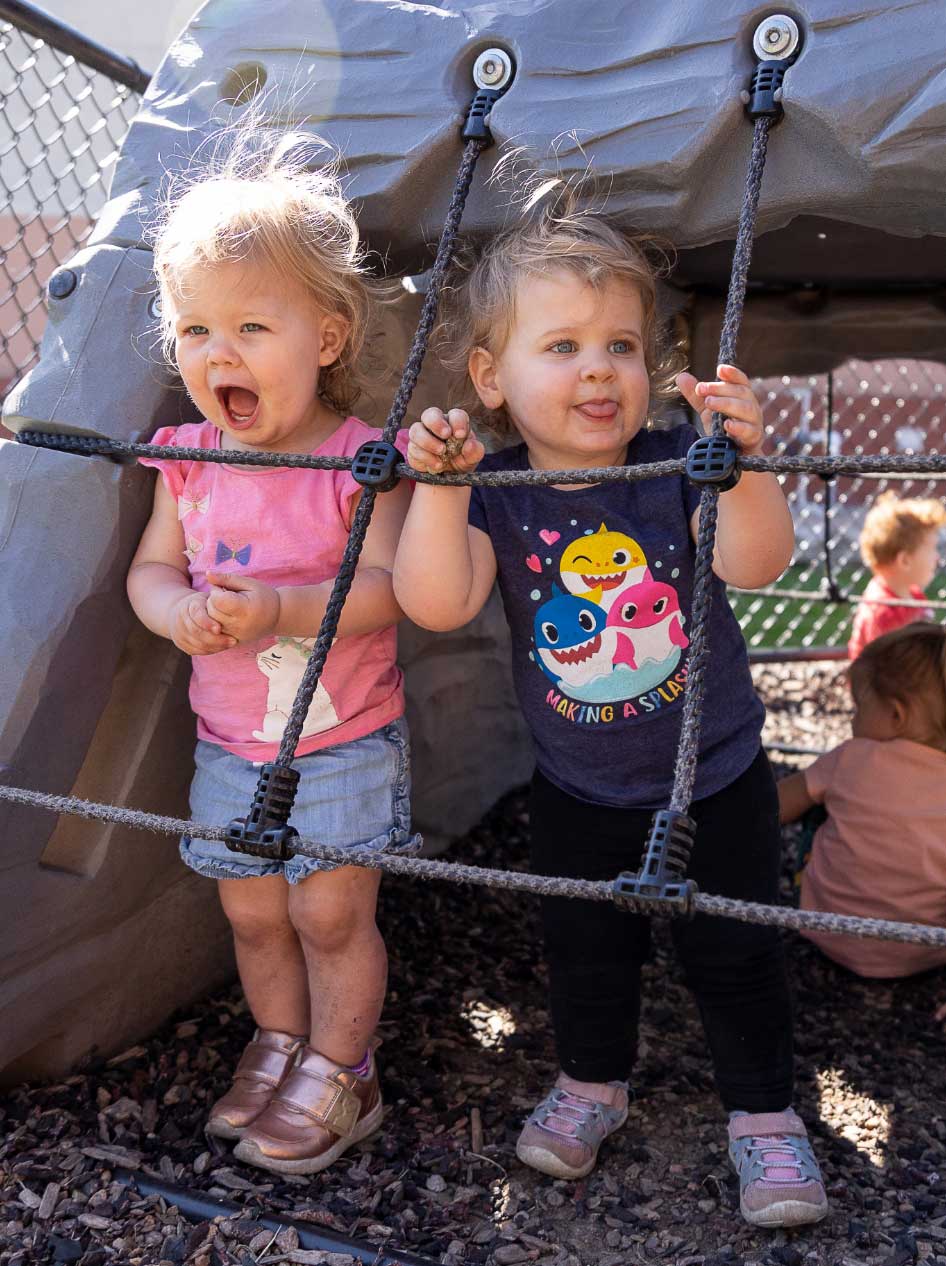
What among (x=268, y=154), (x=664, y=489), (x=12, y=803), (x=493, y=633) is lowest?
(x=12, y=803)

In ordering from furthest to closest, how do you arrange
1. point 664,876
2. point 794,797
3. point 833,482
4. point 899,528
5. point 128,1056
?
1. point 833,482
2. point 899,528
3. point 794,797
4. point 128,1056
5. point 664,876

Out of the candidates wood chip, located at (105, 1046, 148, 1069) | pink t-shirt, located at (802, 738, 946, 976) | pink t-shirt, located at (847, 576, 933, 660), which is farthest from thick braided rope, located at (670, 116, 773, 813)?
pink t-shirt, located at (847, 576, 933, 660)

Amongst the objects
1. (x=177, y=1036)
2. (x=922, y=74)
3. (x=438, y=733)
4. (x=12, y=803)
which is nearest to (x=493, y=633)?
(x=438, y=733)

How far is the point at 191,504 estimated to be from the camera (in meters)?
2.04

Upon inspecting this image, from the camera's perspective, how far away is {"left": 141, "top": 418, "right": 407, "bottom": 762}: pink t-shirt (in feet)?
6.45

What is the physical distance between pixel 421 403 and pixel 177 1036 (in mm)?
1351

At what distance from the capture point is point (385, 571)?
1.92 metres

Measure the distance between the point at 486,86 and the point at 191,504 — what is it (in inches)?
31.3

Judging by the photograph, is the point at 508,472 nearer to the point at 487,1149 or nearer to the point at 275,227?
the point at 275,227

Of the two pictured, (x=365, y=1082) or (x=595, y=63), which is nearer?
(x=595, y=63)

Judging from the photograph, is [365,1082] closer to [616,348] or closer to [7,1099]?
[7,1099]

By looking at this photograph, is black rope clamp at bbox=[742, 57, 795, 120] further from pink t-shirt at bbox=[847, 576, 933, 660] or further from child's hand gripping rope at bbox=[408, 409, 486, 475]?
pink t-shirt at bbox=[847, 576, 933, 660]

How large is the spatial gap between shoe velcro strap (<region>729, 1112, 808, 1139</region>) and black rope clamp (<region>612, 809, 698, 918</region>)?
705 mm

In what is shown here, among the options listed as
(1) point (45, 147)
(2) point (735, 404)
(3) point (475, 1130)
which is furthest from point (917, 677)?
(1) point (45, 147)
